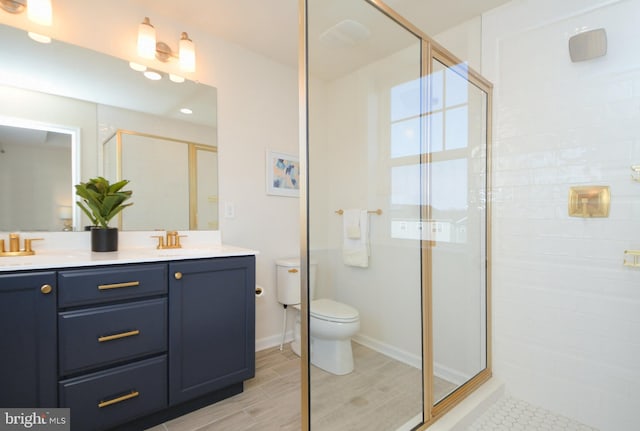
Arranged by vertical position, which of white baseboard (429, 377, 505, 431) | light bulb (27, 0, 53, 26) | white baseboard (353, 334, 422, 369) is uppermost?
light bulb (27, 0, 53, 26)

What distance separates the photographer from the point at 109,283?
1.46m

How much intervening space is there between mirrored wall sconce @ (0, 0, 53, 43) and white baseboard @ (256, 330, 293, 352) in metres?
2.46

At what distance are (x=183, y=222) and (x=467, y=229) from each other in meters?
1.95

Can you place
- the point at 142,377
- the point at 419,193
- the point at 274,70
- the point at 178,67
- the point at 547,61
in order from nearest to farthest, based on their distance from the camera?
the point at 142,377
the point at 419,193
the point at 547,61
the point at 178,67
the point at 274,70

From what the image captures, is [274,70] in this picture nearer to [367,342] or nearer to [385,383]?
[367,342]

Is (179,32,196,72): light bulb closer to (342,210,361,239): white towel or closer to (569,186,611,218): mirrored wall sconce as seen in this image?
(342,210,361,239): white towel

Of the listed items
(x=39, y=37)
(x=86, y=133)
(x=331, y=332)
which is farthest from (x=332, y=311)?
(x=39, y=37)

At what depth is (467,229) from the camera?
2.00 metres

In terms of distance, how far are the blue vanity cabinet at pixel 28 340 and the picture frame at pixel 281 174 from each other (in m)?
1.62

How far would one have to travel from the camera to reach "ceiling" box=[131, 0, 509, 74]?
1950mm

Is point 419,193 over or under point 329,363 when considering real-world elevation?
over

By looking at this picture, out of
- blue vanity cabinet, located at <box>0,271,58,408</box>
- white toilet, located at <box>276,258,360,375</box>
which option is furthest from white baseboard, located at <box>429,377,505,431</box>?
blue vanity cabinet, located at <box>0,271,58,408</box>

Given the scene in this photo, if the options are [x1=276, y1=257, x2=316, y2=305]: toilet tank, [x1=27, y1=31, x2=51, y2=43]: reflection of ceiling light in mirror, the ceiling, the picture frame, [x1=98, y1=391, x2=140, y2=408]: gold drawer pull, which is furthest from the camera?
the picture frame

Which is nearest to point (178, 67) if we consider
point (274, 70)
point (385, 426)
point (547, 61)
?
point (274, 70)
